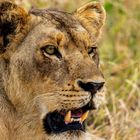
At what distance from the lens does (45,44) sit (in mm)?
5469

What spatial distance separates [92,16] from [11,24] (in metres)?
0.89

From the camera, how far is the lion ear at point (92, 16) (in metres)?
6.05

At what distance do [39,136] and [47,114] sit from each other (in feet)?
0.60

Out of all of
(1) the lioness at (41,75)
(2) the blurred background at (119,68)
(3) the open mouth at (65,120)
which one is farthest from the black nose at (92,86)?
(2) the blurred background at (119,68)

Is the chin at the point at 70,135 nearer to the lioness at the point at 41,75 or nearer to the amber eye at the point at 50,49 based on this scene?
the lioness at the point at 41,75

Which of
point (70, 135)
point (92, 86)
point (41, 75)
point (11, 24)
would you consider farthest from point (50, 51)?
point (70, 135)

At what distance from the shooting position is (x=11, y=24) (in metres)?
5.54

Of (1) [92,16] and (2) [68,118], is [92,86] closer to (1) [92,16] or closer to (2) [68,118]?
(2) [68,118]

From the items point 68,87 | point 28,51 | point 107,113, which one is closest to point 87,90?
point 68,87

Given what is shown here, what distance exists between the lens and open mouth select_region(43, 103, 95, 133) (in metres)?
5.38

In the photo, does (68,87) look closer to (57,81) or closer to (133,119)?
(57,81)

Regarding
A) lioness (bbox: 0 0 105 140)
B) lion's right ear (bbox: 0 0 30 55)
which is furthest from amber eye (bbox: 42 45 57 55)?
lion's right ear (bbox: 0 0 30 55)

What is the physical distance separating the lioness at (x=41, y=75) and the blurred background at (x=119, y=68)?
1845 mm

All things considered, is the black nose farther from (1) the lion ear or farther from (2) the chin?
(1) the lion ear
